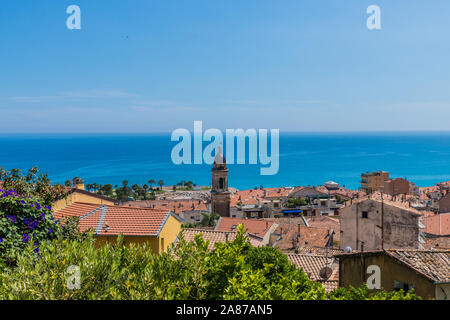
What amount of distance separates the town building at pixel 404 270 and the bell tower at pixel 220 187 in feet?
130

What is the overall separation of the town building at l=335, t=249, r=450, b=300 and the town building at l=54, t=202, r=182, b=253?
608 centimetres

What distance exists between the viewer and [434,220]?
35.1 metres

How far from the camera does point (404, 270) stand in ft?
36.4

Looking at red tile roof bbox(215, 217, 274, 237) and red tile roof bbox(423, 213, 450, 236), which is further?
red tile roof bbox(215, 217, 274, 237)

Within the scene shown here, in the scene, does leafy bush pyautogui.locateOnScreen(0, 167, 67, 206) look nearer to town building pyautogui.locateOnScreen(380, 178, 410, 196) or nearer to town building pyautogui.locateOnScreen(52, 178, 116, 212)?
town building pyautogui.locateOnScreen(52, 178, 116, 212)

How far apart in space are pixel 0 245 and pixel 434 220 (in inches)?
1333

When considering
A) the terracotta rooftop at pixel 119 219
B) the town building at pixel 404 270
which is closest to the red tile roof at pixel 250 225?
the terracotta rooftop at pixel 119 219

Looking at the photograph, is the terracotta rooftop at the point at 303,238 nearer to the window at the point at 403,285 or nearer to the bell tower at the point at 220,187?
the window at the point at 403,285

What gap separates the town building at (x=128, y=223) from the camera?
14406 mm

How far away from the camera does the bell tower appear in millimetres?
52188

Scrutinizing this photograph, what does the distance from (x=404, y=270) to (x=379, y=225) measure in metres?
13.7

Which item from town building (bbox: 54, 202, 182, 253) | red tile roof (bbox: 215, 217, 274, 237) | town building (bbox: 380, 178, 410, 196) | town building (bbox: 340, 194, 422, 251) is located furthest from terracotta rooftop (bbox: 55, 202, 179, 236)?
town building (bbox: 380, 178, 410, 196)

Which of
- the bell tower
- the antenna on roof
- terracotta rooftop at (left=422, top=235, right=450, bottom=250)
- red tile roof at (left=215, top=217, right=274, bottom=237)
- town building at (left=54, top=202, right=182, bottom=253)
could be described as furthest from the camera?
the bell tower
